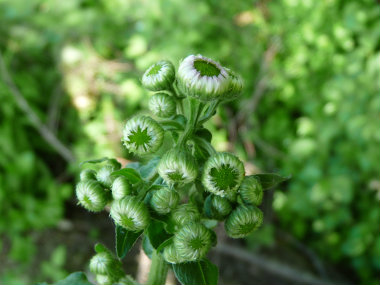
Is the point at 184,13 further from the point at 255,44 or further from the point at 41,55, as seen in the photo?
the point at 41,55

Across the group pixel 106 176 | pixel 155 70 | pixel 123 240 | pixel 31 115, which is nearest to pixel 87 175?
pixel 106 176

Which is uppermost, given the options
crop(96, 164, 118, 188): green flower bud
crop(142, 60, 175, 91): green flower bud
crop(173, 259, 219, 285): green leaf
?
crop(142, 60, 175, 91): green flower bud

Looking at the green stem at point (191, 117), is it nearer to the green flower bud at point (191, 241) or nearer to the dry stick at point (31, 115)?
the green flower bud at point (191, 241)

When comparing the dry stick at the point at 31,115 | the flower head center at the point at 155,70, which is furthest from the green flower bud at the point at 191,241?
the dry stick at the point at 31,115

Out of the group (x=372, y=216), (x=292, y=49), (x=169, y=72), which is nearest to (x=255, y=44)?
(x=292, y=49)

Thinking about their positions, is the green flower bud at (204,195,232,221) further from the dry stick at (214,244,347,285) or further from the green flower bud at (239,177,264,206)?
the dry stick at (214,244,347,285)

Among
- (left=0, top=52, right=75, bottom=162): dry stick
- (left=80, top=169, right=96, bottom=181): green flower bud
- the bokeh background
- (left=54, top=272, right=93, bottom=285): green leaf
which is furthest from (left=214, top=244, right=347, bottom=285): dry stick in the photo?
(left=80, top=169, right=96, bottom=181): green flower bud

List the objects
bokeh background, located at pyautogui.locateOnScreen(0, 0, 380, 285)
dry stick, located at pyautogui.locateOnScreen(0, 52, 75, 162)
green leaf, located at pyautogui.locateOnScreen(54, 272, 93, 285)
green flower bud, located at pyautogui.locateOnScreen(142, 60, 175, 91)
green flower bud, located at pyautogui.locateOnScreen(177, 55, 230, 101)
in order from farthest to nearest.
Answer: dry stick, located at pyautogui.locateOnScreen(0, 52, 75, 162)
bokeh background, located at pyautogui.locateOnScreen(0, 0, 380, 285)
green leaf, located at pyautogui.locateOnScreen(54, 272, 93, 285)
green flower bud, located at pyautogui.locateOnScreen(142, 60, 175, 91)
green flower bud, located at pyautogui.locateOnScreen(177, 55, 230, 101)
